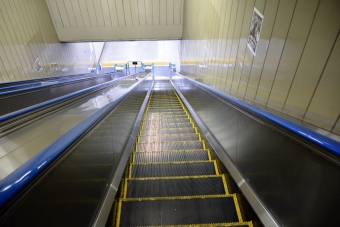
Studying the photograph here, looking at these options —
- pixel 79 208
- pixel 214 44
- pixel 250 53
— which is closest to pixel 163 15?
pixel 214 44

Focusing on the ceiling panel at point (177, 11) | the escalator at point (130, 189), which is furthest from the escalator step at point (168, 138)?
the ceiling panel at point (177, 11)

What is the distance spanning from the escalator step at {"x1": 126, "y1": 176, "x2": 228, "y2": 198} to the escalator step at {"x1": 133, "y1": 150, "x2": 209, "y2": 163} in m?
0.61

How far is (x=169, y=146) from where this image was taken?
308 cm

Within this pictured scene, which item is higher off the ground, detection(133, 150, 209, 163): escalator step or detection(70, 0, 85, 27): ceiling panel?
detection(70, 0, 85, 27): ceiling panel

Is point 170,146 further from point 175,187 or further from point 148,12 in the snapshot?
point 148,12

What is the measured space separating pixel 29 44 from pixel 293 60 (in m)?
7.88

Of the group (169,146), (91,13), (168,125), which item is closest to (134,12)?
(91,13)

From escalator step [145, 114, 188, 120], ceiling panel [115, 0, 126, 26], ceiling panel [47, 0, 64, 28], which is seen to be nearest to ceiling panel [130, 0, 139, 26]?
ceiling panel [115, 0, 126, 26]

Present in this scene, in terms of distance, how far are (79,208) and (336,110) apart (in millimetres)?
1702

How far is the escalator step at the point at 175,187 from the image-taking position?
1.89 m

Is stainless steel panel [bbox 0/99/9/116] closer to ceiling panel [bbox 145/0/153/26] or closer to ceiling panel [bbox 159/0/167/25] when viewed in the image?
ceiling panel [bbox 145/0/153/26]

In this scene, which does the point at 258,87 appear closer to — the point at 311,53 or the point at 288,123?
the point at 311,53

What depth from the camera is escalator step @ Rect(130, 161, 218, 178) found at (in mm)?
2256

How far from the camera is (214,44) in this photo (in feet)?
14.5
